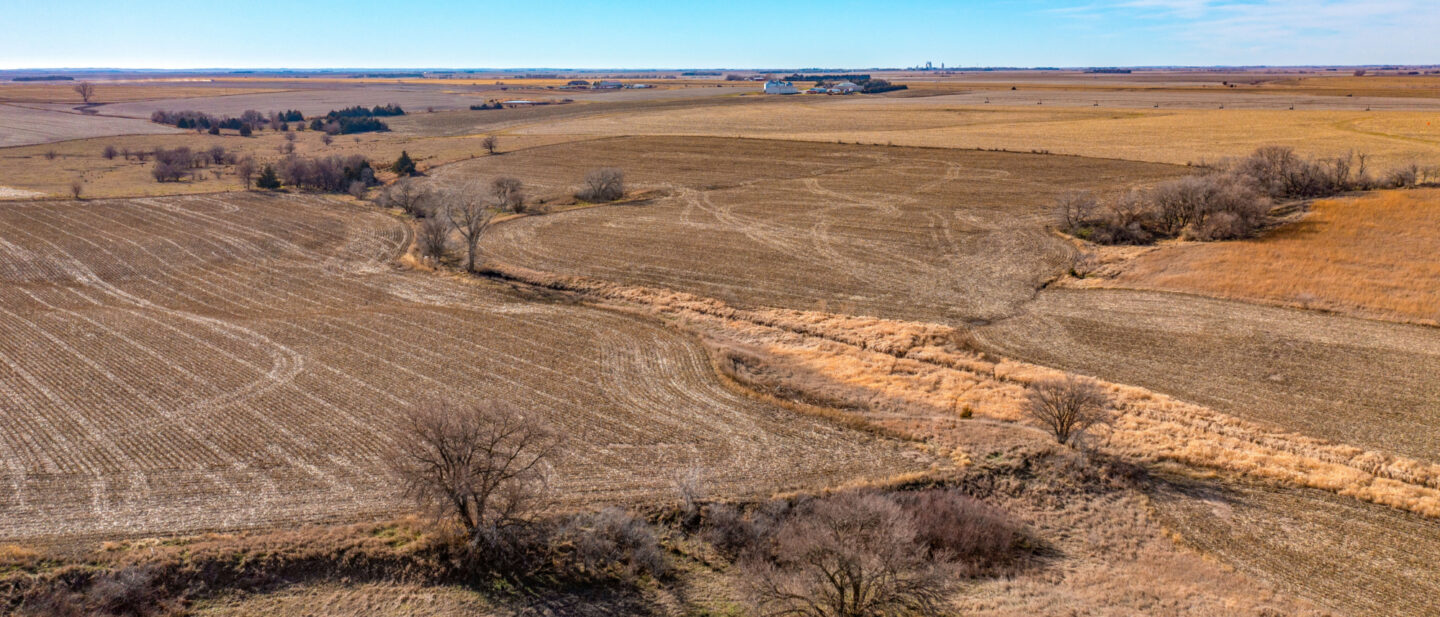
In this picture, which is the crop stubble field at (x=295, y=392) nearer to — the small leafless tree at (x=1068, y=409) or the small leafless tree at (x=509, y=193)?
the small leafless tree at (x=1068, y=409)

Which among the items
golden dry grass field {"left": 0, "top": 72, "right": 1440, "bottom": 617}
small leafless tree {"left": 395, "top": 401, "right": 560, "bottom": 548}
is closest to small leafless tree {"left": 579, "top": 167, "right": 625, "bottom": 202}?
golden dry grass field {"left": 0, "top": 72, "right": 1440, "bottom": 617}

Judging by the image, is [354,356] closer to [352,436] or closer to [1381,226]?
[352,436]

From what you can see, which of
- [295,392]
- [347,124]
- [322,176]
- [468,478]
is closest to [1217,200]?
[468,478]

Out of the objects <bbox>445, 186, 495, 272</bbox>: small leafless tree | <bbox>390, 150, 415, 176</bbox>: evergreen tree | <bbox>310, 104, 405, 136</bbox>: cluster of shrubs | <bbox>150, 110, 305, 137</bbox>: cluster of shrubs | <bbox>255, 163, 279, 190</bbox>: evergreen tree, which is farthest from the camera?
<bbox>310, 104, 405, 136</bbox>: cluster of shrubs

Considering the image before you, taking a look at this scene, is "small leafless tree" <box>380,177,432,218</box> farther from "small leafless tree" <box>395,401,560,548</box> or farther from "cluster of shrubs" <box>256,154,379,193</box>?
"small leafless tree" <box>395,401,560,548</box>

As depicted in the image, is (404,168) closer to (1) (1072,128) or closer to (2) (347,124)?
(2) (347,124)

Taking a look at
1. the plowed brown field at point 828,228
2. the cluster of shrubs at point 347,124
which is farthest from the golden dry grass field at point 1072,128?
the cluster of shrubs at point 347,124
